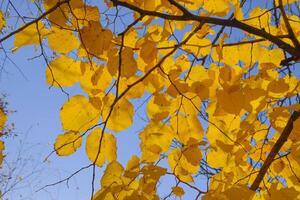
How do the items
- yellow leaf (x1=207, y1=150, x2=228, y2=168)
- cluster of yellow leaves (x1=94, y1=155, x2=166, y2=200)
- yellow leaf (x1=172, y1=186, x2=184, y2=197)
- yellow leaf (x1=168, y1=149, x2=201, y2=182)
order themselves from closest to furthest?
1. cluster of yellow leaves (x1=94, y1=155, x2=166, y2=200)
2. yellow leaf (x1=172, y1=186, x2=184, y2=197)
3. yellow leaf (x1=168, y1=149, x2=201, y2=182)
4. yellow leaf (x1=207, y1=150, x2=228, y2=168)

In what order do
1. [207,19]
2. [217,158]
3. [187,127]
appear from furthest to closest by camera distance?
[217,158] → [187,127] → [207,19]

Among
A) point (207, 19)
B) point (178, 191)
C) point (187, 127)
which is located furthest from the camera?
point (187, 127)

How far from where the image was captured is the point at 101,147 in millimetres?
1712

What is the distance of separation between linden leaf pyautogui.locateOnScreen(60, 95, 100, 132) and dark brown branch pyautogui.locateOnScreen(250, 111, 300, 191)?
0.69m

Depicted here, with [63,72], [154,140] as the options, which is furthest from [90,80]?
[154,140]

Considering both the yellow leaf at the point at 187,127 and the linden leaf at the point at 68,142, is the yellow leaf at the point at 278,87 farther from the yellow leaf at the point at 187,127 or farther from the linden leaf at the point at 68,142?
the linden leaf at the point at 68,142

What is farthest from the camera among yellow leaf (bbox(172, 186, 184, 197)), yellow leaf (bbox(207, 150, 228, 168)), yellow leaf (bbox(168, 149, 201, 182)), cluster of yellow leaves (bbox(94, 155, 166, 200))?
yellow leaf (bbox(207, 150, 228, 168))

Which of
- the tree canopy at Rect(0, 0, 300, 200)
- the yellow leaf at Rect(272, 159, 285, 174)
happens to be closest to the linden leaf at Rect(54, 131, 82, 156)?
the tree canopy at Rect(0, 0, 300, 200)

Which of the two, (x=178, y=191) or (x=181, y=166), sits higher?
(x=181, y=166)

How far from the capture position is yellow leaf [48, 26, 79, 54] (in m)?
1.69

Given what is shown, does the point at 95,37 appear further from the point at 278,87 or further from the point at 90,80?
Answer: the point at 278,87

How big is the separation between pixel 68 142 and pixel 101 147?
124 mm

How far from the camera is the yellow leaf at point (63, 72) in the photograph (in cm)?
170

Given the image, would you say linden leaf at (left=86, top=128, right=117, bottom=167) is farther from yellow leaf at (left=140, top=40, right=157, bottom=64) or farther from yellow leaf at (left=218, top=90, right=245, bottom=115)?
yellow leaf at (left=218, top=90, right=245, bottom=115)
